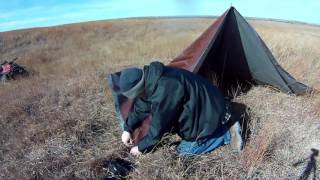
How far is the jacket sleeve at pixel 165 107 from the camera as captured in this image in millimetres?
3816

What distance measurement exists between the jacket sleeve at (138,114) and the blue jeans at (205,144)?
20.6 inches

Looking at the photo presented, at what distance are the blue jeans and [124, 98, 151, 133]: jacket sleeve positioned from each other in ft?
1.72

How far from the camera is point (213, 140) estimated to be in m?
4.45

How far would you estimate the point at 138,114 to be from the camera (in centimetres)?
448

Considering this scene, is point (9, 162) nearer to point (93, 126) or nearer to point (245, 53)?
point (93, 126)

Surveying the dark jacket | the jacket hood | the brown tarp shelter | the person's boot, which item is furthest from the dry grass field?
the jacket hood

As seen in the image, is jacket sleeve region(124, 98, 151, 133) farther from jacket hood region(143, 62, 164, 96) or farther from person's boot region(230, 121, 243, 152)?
person's boot region(230, 121, 243, 152)

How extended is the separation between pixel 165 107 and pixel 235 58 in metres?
3.27

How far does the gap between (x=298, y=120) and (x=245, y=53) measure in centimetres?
171

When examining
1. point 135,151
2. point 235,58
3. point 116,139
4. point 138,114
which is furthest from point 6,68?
point 135,151

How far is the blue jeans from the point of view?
4.38 meters

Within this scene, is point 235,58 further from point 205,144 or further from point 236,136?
point 205,144

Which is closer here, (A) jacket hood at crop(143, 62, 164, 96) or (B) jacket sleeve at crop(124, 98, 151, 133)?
(A) jacket hood at crop(143, 62, 164, 96)

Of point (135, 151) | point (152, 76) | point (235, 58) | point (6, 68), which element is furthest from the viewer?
point (6, 68)
